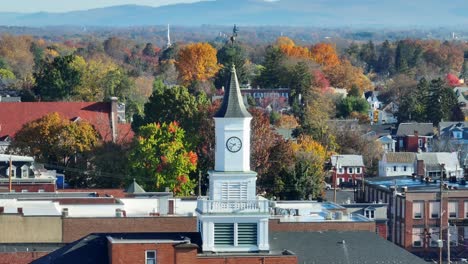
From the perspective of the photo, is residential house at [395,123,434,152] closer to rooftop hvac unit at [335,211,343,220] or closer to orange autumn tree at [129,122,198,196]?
orange autumn tree at [129,122,198,196]

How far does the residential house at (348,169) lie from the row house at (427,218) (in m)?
31.5

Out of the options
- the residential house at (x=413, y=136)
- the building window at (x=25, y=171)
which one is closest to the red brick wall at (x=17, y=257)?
the building window at (x=25, y=171)

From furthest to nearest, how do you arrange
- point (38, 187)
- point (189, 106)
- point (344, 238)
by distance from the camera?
point (189, 106) → point (38, 187) → point (344, 238)

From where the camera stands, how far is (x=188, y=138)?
92.0 meters

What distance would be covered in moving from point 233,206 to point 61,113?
194 ft

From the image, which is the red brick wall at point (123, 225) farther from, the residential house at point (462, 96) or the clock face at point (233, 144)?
the residential house at point (462, 96)

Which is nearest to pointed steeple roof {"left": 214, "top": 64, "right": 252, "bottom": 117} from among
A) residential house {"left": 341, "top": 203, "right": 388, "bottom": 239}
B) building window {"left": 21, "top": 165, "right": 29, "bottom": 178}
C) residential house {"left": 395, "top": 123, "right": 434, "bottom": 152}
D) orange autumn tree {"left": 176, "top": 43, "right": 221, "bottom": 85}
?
residential house {"left": 341, "top": 203, "right": 388, "bottom": 239}

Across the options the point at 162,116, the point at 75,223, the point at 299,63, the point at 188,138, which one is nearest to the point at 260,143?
the point at 188,138

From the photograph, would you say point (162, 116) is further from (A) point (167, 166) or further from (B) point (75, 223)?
(B) point (75, 223)

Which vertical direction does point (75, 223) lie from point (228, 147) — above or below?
below

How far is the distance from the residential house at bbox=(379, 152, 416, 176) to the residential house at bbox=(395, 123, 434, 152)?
14012 millimetres

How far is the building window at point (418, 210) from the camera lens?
80688 mm

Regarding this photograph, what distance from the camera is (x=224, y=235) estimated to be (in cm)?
4972

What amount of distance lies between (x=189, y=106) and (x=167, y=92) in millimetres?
3898
